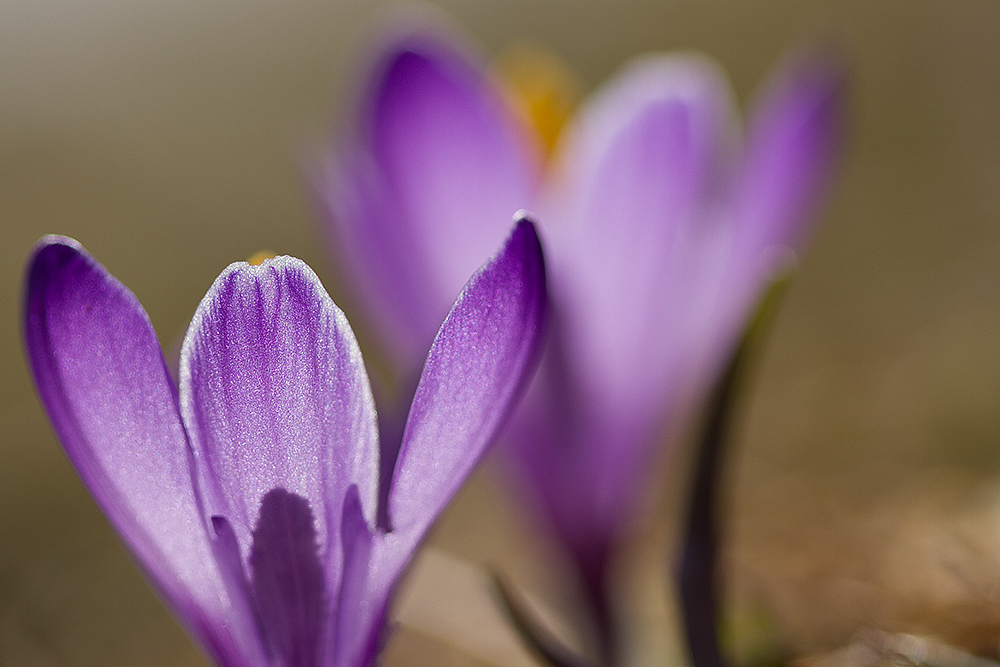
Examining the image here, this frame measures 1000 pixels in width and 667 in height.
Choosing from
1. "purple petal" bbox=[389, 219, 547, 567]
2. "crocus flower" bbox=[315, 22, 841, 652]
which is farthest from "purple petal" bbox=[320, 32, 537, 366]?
"purple petal" bbox=[389, 219, 547, 567]

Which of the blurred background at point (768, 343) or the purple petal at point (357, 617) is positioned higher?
the blurred background at point (768, 343)

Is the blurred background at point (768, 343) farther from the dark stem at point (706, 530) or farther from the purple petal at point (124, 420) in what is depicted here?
the purple petal at point (124, 420)

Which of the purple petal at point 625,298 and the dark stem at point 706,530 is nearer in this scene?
the dark stem at point 706,530

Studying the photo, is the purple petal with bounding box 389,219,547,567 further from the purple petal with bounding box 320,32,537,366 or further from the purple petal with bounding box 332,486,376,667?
the purple petal with bounding box 320,32,537,366

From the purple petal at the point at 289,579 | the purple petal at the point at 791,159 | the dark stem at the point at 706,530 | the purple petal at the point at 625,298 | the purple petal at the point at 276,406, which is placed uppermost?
the purple petal at the point at 791,159

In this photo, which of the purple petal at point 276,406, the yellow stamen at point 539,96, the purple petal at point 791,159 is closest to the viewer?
the purple petal at point 276,406

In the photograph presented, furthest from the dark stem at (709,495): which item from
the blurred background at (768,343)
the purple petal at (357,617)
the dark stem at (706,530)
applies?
the purple petal at (357,617)
